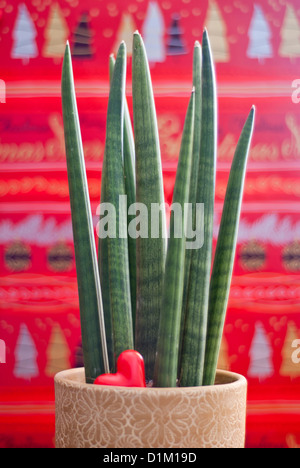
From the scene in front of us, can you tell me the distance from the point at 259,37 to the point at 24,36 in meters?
0.51

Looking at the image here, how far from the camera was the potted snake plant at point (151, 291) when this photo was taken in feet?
0.99

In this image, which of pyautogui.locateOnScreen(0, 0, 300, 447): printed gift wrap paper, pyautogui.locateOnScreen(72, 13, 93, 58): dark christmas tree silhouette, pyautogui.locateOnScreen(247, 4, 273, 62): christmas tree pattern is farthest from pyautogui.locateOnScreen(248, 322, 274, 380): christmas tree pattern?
pyautogui.locateOnScreen(72, 13, 93, 58): dark christmas tree silhouette

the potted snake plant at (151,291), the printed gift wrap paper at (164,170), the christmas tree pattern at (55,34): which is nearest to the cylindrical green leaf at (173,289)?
the potted snake plant at (151,291)

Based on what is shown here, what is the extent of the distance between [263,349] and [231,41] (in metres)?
0.67

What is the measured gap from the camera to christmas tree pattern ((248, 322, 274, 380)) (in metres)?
1.17

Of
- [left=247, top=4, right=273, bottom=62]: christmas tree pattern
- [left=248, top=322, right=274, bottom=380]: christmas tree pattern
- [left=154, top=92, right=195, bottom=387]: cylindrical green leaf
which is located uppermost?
[left=247, top=4, right=273, bottom=62]: christmas tree pattern

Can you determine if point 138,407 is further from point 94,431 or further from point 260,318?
point 260,318

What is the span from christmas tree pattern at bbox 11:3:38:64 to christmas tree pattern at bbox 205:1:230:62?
0.38 meters

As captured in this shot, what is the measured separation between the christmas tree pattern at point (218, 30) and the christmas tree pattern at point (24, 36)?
0.38 meters

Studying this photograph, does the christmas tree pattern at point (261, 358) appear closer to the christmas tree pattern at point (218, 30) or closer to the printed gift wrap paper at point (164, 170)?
the printed gift wrap paper at point (164, 170)

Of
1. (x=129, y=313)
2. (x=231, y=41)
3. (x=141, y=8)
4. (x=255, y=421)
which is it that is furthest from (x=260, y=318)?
(x=129, y=313)

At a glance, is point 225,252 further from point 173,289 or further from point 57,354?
point 57,354

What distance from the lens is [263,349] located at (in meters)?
1.17

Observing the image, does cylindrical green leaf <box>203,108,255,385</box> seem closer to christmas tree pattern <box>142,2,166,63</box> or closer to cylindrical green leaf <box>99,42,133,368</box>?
cylindrical green leaf <box>99,42,133,368</box>
